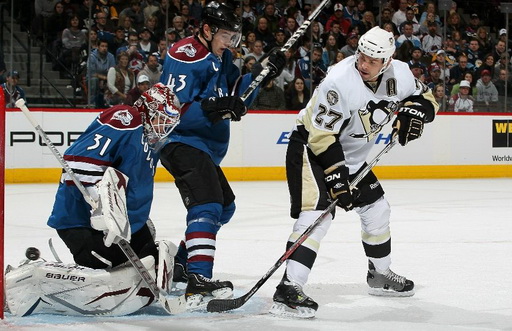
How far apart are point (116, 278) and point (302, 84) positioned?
22.0 feet

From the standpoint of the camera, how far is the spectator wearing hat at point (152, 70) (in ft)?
30.0

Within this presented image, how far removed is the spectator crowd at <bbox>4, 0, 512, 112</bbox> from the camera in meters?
9.20

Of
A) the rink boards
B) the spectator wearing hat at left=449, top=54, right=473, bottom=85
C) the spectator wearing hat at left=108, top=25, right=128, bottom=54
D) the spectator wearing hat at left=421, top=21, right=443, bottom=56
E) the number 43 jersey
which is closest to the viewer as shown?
the number 43 jersey

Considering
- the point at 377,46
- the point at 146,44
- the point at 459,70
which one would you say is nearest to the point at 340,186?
the point at 377,46

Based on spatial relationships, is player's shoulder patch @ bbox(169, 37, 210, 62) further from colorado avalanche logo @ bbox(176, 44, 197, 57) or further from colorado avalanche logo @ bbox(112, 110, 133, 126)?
colorado avalanche logo @ bbox(112, 110, 133, 126)

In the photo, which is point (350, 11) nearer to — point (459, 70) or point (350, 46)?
point (350, 46)

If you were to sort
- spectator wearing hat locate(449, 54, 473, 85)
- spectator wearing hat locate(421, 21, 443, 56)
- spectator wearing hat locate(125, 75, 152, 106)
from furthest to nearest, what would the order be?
spectator wearing hat locate(421, 21, 443, 56) → spectator wearing hat locate(449, 54, 473, 85) → spectator wearing hat locate(125, 75, 152, 106)

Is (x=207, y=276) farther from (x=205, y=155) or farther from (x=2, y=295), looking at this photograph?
(x=2, y=295)

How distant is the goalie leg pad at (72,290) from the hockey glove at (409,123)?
1.13m

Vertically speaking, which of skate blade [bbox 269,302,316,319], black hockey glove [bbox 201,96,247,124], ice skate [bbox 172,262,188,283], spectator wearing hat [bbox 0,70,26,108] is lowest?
spectator wearing hat [bbox 0,70,26,108]

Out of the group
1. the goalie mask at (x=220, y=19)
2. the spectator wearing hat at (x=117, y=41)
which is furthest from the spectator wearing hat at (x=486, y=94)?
the goalie mask at (x=220, y=19)

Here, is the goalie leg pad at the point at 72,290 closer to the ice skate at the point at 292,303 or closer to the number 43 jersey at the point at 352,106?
→ the ice skate at the point at 292,303

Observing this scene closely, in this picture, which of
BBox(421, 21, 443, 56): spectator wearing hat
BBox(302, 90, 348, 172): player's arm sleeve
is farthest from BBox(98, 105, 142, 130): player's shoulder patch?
BBox(421, 21, 443, 56): spectator wearing hat

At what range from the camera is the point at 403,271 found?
4.39 metres
